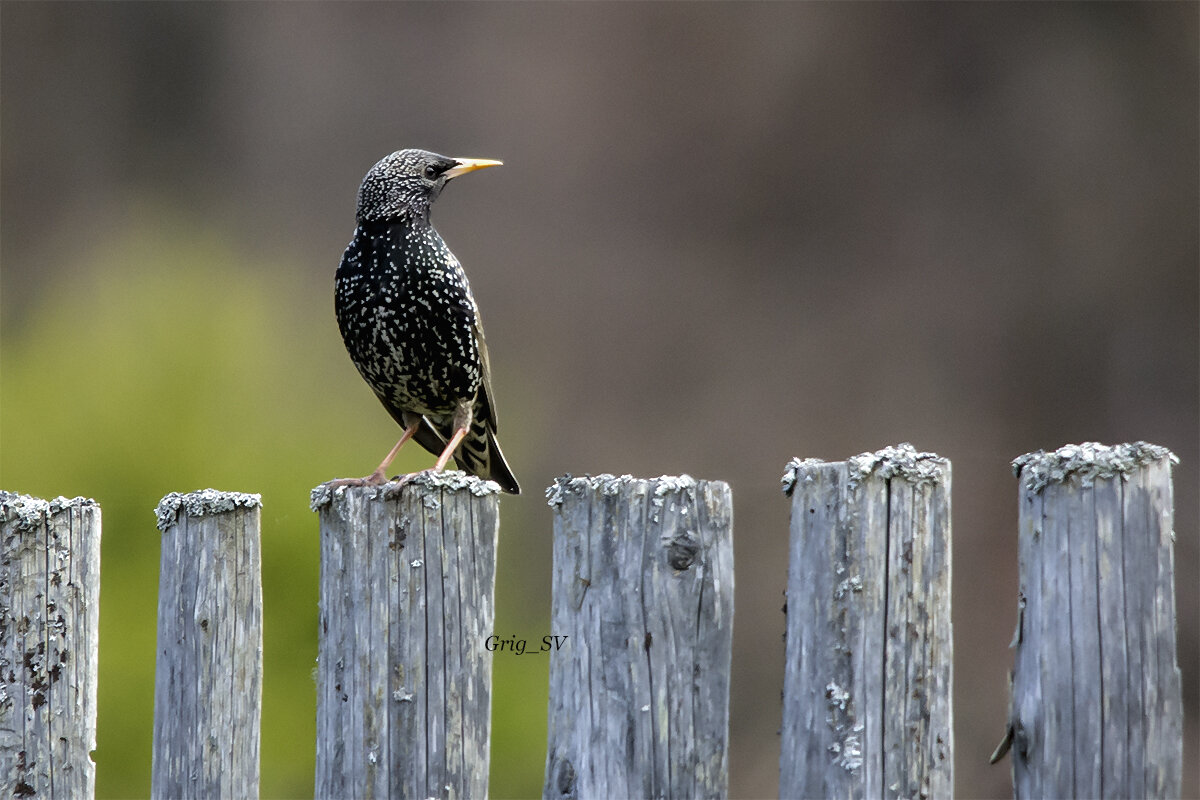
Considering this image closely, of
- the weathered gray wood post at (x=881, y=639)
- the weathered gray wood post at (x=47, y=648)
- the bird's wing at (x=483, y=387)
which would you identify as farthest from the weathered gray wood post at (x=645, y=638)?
the bird's wing at (x=483, y=387)

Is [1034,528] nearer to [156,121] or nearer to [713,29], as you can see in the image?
[713,29]

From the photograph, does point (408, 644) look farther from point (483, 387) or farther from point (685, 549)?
point (483, 387)

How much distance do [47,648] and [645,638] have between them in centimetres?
130

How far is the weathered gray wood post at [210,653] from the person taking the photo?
2.63m

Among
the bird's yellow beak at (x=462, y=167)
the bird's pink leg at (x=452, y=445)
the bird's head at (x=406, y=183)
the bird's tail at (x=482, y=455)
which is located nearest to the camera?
the bird's pink leg at (x=452, y=445)

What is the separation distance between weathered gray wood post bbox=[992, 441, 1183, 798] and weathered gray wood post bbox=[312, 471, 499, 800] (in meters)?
1.03

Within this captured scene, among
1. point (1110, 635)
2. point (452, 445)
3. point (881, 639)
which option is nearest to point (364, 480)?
point (452, 445)

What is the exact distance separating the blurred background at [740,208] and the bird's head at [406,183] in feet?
16.1

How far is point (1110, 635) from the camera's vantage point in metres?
2.25

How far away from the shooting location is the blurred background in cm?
1084

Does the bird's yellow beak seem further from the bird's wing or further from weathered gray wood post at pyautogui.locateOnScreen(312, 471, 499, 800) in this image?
weathered gray wood post at pyautogui.locateOnScreen(312, 471, 499, 800)

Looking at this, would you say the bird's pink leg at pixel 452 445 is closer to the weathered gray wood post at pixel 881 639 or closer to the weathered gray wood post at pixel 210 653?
the weathered gray wood post at pixel 210 653

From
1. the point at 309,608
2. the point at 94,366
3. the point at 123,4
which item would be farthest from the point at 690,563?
the point at 123,4

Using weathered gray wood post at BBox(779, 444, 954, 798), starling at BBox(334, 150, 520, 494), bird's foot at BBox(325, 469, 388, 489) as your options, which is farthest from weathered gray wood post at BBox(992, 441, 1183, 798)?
starling at BBox(334, 150, 520, 494)
